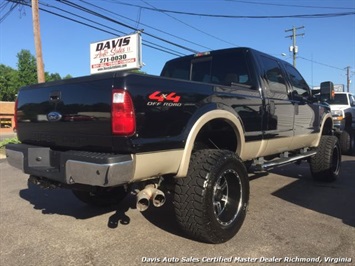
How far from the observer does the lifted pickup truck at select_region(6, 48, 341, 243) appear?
10.3 feet

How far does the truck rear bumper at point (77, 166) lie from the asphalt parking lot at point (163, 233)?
0.80 metres

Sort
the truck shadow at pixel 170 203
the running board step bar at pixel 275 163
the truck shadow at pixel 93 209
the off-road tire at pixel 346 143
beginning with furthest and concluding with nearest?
1. the off-road tire at pixel 346 143
2. the running board step bar at pixel 275 163
3. the truck shadow at pixel 170 203
4. the truck shadow at pixel 93 209

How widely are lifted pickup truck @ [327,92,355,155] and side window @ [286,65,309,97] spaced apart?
16.5ft

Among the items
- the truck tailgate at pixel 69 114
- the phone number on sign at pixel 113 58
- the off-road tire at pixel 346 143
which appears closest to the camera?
the truck tailgate at pixel 69 114

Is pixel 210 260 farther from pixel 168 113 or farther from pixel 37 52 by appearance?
pixel 37 52

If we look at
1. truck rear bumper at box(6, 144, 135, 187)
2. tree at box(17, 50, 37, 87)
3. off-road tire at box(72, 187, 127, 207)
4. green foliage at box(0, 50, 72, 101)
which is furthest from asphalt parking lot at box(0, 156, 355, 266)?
tree at box(17, 50, 37, 87)

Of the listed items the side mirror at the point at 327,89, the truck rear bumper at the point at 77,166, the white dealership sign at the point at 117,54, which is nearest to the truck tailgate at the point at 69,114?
the truck rear bumper at the point at 77,166

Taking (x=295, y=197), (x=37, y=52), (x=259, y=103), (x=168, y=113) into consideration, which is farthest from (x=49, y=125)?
(x=37, y=52)

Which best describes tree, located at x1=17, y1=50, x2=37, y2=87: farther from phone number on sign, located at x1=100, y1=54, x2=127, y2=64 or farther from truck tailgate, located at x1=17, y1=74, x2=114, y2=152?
truck tailgate, located at x1=17, y1=74, x2=114, y2=152

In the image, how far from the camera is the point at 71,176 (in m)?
3.27

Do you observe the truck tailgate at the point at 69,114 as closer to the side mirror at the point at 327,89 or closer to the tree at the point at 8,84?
the side mirror at the point at 327,89

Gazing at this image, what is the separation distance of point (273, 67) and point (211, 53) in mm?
938

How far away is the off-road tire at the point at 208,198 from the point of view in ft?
11.7

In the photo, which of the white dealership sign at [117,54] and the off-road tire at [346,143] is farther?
the off-road tire at [346,143]
